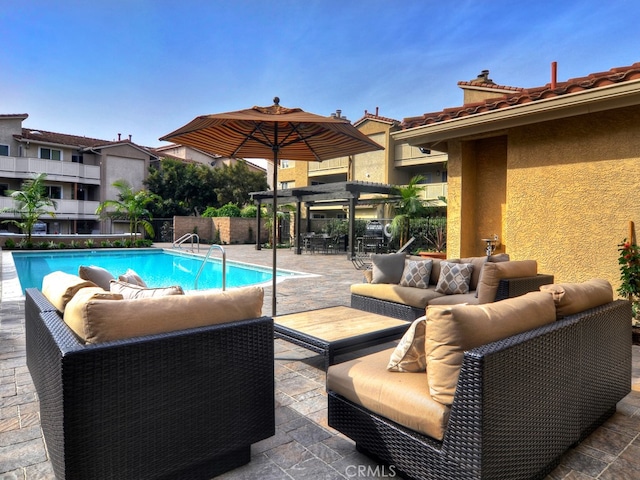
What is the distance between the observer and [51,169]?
24.2 m

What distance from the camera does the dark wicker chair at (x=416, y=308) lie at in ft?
13.8

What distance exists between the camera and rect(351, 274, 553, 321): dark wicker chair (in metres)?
4.21

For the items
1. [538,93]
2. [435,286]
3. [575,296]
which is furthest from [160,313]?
[538,93]

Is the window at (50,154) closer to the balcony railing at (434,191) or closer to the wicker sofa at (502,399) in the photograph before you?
the balcony railing at (434,191)

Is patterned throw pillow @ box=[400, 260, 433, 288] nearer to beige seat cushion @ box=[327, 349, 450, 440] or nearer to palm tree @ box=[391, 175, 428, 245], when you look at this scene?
beige seat cushion @ box=[327, 349, 450, 440]

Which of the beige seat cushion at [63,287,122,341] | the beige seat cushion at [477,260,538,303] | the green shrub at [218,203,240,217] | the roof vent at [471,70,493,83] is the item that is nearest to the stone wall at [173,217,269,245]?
the green shrub at [218,203,240,217]

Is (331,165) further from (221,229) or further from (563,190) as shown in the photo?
(563,190)

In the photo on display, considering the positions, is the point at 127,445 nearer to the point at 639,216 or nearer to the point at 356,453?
the point at 356,453

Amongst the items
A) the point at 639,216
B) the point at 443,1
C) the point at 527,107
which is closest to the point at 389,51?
the point at 443,1

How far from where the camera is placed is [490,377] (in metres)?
1.72

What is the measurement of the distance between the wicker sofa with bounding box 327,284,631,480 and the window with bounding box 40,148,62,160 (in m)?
28.7

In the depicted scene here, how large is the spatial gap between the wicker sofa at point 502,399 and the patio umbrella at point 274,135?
9.33ft

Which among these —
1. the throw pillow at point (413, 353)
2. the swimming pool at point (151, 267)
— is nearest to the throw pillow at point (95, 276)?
the throw pillow at point (413, 353)

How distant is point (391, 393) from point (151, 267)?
13.8 m
